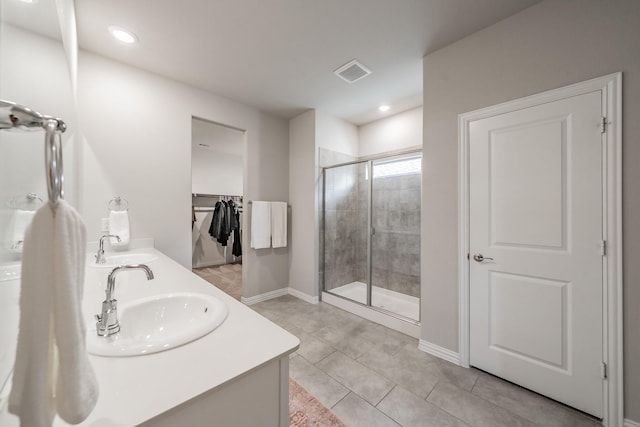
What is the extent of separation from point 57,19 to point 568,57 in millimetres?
2642

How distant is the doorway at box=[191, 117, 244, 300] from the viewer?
5.06 m

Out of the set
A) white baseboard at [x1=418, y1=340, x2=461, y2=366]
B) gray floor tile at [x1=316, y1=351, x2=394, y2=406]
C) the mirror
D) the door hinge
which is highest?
the door hinge

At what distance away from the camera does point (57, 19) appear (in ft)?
3.17

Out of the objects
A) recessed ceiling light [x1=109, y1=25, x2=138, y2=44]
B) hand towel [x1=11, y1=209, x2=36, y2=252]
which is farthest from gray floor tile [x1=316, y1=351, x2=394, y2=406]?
recessed ceiling light [x1=109, y1=25, x2=138, y2=44]

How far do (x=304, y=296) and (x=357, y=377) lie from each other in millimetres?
1607

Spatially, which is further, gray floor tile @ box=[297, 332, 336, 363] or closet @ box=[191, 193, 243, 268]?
closet @ box=[191, 193, 243, 268]

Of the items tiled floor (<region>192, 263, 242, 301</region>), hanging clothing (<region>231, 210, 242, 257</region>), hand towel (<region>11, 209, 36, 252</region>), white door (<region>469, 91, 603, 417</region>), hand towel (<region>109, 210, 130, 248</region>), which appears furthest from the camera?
hanging clothing (<region>231, 210, 242, 257</region>)

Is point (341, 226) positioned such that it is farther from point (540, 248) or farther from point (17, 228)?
point (17, 228)

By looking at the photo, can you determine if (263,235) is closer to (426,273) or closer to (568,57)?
(426,273)

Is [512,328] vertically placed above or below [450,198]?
below

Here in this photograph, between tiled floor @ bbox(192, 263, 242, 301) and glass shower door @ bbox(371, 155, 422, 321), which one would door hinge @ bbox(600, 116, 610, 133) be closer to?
glass shower door @ bbox(371, 155, 422, 321)

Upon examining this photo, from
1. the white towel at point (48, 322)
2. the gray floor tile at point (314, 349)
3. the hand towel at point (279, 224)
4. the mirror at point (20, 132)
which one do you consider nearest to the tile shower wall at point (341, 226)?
the hand towel at point (279, 224)

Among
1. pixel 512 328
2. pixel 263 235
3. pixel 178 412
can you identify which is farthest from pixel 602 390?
pixel 263 235

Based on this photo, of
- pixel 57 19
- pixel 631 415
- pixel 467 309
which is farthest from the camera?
pixel 467 309
